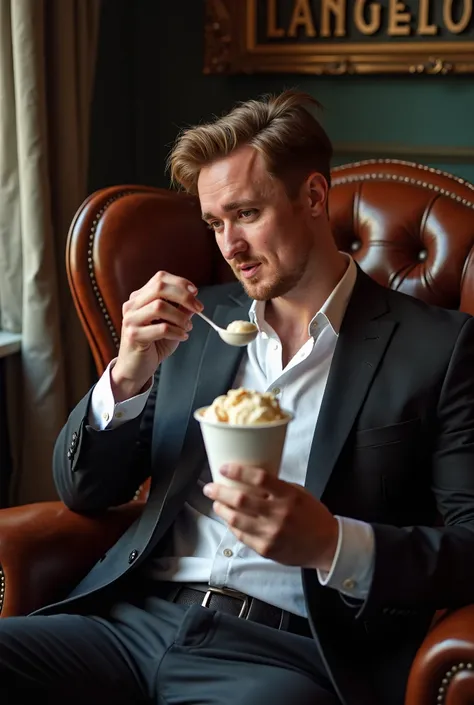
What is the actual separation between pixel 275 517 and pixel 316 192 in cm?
75

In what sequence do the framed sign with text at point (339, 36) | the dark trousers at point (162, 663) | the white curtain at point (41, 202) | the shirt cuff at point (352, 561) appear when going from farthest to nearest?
the framed sign with text at point (339, 36) → the white curtain at point (41, 202) → the dark trousers at point (162, 663) → the shirt cuff at point (352, 561)

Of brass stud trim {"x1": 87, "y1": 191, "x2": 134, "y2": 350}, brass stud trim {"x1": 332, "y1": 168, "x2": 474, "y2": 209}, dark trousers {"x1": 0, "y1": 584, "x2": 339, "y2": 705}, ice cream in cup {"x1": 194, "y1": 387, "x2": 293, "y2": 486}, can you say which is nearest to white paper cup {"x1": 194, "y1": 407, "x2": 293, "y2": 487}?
ice cream in cup {"x1": 194, "y1": 387, "x2": 293, "y2": 486}

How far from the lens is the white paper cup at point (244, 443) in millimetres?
1195

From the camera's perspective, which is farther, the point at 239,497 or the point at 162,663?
the point at 162,663

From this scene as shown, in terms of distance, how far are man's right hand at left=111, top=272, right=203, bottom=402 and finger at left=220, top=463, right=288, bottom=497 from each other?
1.51 ft

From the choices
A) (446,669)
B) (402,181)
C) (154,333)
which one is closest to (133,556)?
(154,333)

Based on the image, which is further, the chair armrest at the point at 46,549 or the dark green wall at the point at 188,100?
the dark green wall at the point at 188,100

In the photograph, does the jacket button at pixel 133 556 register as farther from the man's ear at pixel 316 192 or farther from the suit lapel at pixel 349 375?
the man's ear at pixel 316 192

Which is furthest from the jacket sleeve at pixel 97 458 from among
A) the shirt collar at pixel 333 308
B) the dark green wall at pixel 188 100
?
the dark green wall at pixel 188 100

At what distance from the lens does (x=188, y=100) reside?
2994 mm

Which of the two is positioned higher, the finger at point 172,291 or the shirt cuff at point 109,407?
the finger at point 172,291

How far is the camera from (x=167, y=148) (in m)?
3.05

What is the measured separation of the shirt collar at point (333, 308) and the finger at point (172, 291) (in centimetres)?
23

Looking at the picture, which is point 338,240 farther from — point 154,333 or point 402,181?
point 154,333
